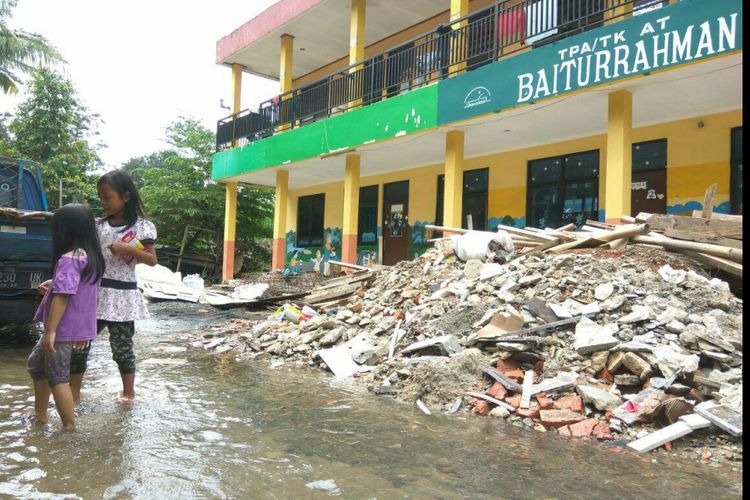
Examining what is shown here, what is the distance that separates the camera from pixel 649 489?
2688mm

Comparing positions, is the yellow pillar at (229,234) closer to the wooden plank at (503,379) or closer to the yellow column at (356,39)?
the yellow column at (356,39)

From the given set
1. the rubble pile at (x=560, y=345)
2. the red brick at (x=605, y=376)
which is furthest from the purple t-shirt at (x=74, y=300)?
the red brick at (x=605, y=376)

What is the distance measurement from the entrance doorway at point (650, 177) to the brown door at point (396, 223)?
6.12m

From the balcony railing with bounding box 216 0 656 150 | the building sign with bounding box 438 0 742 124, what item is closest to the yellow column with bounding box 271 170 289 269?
the balcony railing with bounding box 216 0 656 150

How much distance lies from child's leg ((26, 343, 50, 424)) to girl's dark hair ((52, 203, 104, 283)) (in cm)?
56

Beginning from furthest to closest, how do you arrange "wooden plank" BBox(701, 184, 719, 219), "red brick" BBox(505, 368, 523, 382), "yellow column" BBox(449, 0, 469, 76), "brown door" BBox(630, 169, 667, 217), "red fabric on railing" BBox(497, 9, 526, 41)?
"yellow column" BBox(449, 0, 469, 76)
"brown door" BBox(630, 169, 667, 217)
"red fabric on railing" BBox(497, 9, 526, 41)
"wooden plank" BBox(701, 184, 719, 219)
"red brick" BBox(505, 368, 523, 382)

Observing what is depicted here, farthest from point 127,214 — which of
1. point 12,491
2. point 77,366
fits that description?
point 12,491

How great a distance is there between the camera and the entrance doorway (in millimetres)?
9789

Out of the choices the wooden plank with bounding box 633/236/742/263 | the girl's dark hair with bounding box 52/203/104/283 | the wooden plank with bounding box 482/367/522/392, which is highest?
the wooden plank with bounding box 633/236/742/263

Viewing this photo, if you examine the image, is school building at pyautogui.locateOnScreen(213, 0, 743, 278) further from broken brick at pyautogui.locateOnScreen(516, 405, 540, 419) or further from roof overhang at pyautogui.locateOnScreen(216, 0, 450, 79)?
broken brick at pyautogui.locateOnScreen(516, 405, 540, 419)

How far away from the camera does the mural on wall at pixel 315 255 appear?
17016 mm

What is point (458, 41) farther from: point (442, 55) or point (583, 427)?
point (583, 427)

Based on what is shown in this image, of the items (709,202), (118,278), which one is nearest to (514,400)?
(118,278)

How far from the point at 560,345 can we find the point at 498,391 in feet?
2.85
